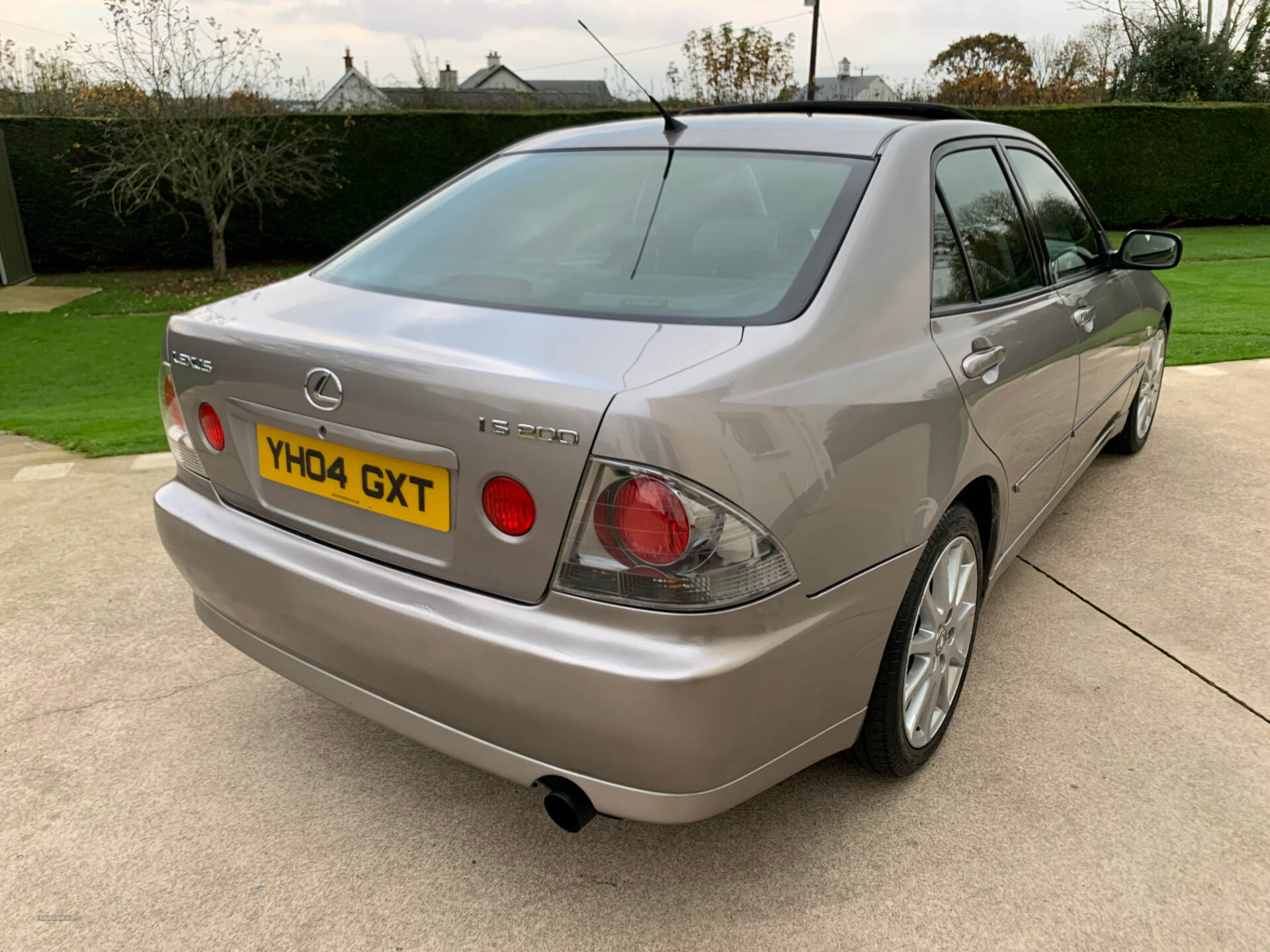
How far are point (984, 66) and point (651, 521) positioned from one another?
53160 mm

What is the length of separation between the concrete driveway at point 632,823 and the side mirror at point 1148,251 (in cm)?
120

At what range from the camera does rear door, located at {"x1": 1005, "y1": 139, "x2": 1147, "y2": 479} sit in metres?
2.98

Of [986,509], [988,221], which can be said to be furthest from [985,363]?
[988,221]

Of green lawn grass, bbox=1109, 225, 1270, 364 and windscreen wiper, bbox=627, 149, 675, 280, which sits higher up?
windscreen wiper, bbox=627, 149, 675, 280

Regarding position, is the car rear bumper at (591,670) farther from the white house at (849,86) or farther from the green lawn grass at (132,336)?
the white house at (849,86)

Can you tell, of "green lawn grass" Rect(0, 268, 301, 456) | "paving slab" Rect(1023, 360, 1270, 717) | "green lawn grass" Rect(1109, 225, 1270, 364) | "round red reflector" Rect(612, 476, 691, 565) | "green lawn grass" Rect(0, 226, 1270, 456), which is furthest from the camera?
"green lawn grass" Rect(1109, 225, 1270, 364)

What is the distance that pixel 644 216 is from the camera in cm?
224

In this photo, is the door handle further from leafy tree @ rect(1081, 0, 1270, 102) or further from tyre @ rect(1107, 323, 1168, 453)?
leafy tree @ rect(1081, 0, 1270, 102)

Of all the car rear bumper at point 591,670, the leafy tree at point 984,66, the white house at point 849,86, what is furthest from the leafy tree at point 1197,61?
the car rear bumper at point 591,670

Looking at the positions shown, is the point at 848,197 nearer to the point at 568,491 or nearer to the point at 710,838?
the point at 568,491

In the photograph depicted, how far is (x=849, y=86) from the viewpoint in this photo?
56375 millimetres

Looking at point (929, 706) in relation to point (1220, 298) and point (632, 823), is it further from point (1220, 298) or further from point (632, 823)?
point (1220, 298)

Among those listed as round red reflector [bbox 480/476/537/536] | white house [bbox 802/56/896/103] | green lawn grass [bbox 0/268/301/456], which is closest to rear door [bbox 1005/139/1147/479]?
round red reflector [bbox 480/476/537/536]

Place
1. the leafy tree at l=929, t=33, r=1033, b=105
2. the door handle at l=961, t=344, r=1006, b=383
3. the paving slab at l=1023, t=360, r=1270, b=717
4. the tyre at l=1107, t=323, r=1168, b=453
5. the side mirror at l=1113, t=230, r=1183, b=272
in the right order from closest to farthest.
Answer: the door handle at l=961, t=344, r=1006, b=383 → the paving slab at l=1023, t=360, r=1270, b=717 → the side mirror at l=1113, t=230, r=1183, b=272 → the tyre at l=1107, t=323, r=1168, b=453 → the leafy tree at l=929, t=33, r=1033, b=105
